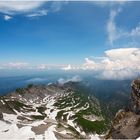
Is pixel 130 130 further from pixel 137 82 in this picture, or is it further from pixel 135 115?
pixel 137 82

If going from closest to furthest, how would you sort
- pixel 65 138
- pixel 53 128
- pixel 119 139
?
1. pixel 119 139
2. pixel 65 138
3. pixel 53 128

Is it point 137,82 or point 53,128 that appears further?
point 53,128

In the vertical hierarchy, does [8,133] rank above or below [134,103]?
below

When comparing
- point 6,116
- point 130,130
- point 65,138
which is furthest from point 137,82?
point 6,116

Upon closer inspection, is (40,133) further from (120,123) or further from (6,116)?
(120,123)

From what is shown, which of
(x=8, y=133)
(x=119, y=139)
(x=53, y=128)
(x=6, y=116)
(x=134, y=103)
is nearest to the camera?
(x=119, y=139)

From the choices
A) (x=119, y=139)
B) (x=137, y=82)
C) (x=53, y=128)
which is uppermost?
(x=137, y=82)
